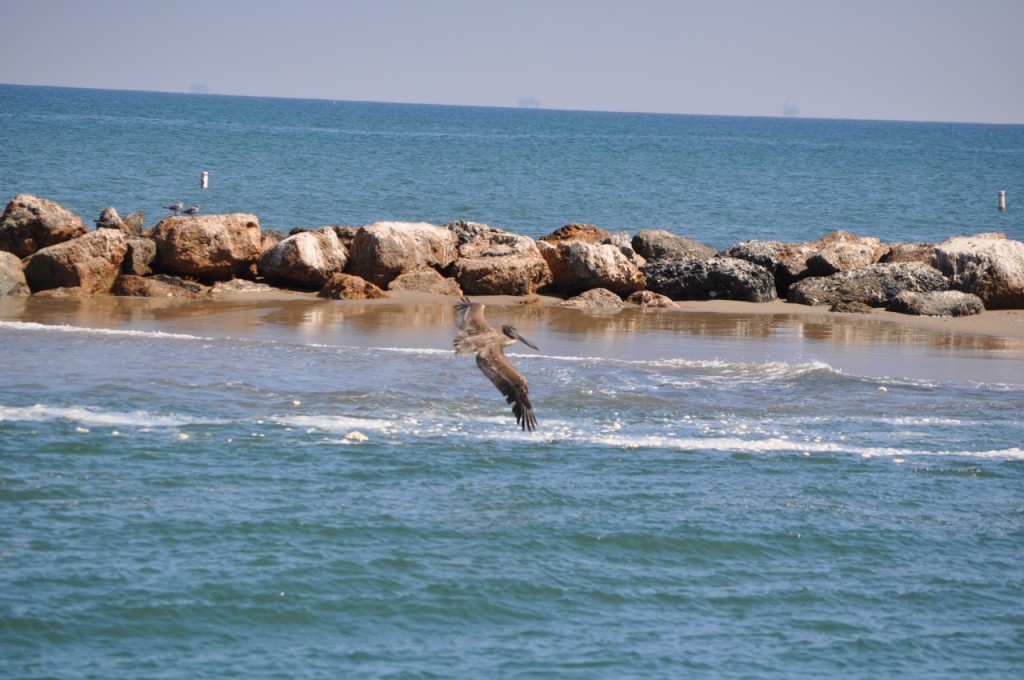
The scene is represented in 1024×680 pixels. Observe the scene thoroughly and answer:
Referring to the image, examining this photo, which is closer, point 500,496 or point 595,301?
point 500,496

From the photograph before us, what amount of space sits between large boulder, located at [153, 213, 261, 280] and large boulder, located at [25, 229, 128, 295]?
76 centimetres

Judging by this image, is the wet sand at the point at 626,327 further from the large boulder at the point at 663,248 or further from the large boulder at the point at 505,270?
the large boulder at the point at 663,248

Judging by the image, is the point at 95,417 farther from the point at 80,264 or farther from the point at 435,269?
the point at 435,269

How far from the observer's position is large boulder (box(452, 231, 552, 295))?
19391mm

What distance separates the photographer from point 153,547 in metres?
8.70

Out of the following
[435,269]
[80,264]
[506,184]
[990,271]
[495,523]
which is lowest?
[495,523]

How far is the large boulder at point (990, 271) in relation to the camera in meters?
19.1

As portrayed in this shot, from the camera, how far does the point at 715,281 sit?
19.7 metres

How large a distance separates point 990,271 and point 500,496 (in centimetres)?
1199

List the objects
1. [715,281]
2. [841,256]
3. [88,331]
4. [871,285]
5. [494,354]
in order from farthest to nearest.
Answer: [841,256] < [715,281] < [871,285] < [88,331] < [494,354]

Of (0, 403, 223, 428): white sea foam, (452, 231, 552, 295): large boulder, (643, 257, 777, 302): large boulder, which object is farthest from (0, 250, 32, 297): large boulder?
(643, 257, 777, 302): large boulder

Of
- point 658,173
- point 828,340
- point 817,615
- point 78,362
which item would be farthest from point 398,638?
point 658,173

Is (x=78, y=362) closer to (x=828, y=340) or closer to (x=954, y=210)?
(x=828, y=340)

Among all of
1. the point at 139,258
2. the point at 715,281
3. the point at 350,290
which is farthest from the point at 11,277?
the point at 715,281
